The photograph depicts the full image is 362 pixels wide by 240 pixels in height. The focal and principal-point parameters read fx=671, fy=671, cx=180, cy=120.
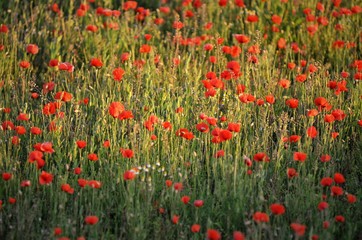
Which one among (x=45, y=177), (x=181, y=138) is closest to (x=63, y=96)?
(x=181, y=138)

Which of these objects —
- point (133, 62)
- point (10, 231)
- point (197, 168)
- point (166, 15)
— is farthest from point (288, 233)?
point (166, 15)

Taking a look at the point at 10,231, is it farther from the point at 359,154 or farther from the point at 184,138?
the point at 359,154

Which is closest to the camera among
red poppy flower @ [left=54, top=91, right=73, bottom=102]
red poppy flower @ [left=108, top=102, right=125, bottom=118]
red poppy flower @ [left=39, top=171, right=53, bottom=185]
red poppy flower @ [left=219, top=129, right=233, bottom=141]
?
red poppy flower @ [left=39, top=171, right=53, bottom=185]

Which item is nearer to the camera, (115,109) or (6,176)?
(6,176)

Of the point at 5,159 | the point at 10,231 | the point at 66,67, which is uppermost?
the point at 66,67

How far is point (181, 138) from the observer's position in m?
4.03

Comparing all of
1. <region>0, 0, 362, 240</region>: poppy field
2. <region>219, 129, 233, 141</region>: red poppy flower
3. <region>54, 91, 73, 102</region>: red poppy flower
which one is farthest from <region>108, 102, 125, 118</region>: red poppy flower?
<region>219, 129, 233, 141</region>: red poppy flower

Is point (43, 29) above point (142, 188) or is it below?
above

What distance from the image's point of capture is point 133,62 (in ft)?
16.8

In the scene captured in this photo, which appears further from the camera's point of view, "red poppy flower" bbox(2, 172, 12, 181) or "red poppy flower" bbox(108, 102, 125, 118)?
"red poppy flower" bbox(108, 102, 125, 118)

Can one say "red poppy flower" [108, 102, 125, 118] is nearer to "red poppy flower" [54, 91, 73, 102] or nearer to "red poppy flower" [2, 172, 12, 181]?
"red poppy flower" [54, 91, 73, 102]

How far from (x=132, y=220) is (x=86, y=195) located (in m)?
0.36

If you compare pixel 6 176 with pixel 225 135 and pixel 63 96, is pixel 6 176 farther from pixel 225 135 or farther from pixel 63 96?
pixel 225 135

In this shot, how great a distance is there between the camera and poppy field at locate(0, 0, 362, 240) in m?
3.31
